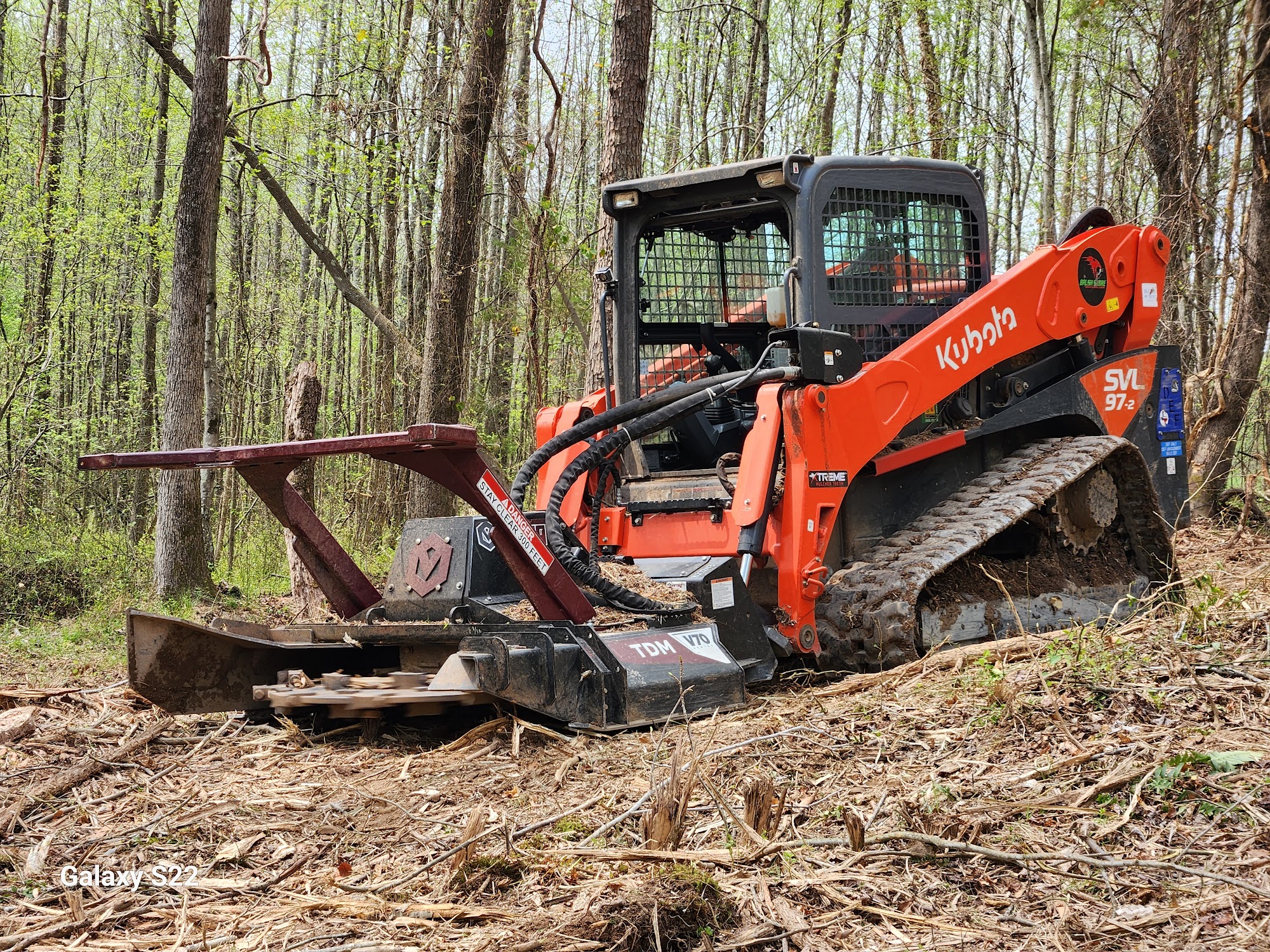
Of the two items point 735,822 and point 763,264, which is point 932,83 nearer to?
point 763,264

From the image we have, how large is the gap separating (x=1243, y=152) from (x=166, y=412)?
9559 millimetres

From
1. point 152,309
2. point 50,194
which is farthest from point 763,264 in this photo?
point 152,309

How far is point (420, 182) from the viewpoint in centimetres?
1585

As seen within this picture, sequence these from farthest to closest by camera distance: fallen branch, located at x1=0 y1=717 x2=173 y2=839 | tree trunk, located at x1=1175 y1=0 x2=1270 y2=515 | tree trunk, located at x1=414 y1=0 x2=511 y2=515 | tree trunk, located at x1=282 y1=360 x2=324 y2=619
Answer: tree trunk, located at x1=414 y1=0 x2=511 y2=515, tree trunk, located at x1=1175 y1=0 x2=1270 y2=515, tree trunk, located at x1=282 y1=360 x2=324 y2=619, fallen branch, located at x1=0 y1=717 x2=173 y2=839

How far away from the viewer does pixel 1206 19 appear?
9.88 m

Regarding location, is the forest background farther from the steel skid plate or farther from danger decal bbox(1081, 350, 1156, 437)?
the steel skid plate

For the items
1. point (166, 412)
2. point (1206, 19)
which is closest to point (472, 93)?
point (166, 412)

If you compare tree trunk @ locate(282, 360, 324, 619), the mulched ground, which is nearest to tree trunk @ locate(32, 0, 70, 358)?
tree trunk @ locate(282, 360, 324, 619)

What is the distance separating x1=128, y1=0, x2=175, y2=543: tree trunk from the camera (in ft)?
50.4

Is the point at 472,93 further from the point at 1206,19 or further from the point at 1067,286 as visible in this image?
the point at 1206,19

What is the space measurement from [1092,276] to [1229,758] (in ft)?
12.9

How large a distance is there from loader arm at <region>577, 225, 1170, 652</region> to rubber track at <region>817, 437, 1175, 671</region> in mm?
165

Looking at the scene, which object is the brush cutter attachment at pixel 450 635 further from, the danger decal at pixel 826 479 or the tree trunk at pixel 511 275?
the tree trunk at pixel 511 275

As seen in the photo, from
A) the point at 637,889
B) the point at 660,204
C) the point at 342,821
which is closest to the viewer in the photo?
the point at 637,889
